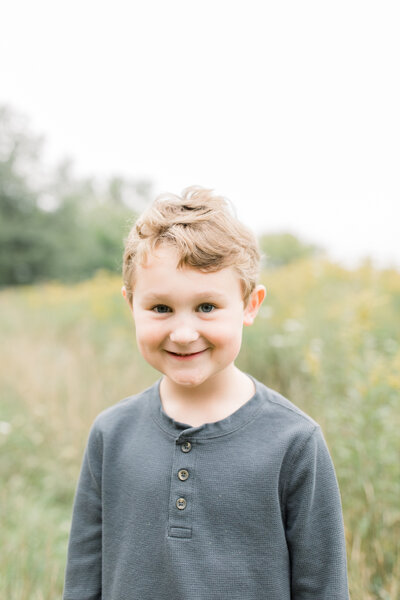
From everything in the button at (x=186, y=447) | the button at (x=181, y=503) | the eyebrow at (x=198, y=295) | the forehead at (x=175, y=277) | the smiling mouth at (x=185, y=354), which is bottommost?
the button at (x=181, y=503)

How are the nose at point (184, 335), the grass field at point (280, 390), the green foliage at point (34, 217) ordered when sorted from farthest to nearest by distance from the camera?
1. the green foliage at point (34, 217)
2. the grass field at point (280, 390)
3. the nose at point (184, 335)

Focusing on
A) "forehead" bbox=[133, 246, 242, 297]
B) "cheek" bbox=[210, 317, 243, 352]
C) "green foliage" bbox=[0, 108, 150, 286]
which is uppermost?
"green foliage" bbox=[0, 108, 150, 286]

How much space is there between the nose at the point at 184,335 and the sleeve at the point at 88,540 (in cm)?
45

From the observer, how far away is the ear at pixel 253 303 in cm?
137

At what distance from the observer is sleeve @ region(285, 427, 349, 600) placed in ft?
3.97

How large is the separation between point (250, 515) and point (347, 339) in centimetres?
186

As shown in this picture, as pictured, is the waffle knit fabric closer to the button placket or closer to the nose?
the button placket

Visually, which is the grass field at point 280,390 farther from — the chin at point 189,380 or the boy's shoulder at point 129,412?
the chin at point 189,380

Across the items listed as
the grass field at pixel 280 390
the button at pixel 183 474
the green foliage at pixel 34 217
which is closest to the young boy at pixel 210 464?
the button at pixel 183 474

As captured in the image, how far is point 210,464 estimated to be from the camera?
48.7 inches

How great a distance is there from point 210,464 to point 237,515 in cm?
13

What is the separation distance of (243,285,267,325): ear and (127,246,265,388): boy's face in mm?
84

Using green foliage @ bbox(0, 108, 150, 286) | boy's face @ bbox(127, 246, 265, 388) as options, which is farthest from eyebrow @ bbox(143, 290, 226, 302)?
green foliage @ bbox(0, 108, 150, 286)

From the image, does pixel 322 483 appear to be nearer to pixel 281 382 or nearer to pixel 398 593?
pixel 398 593
